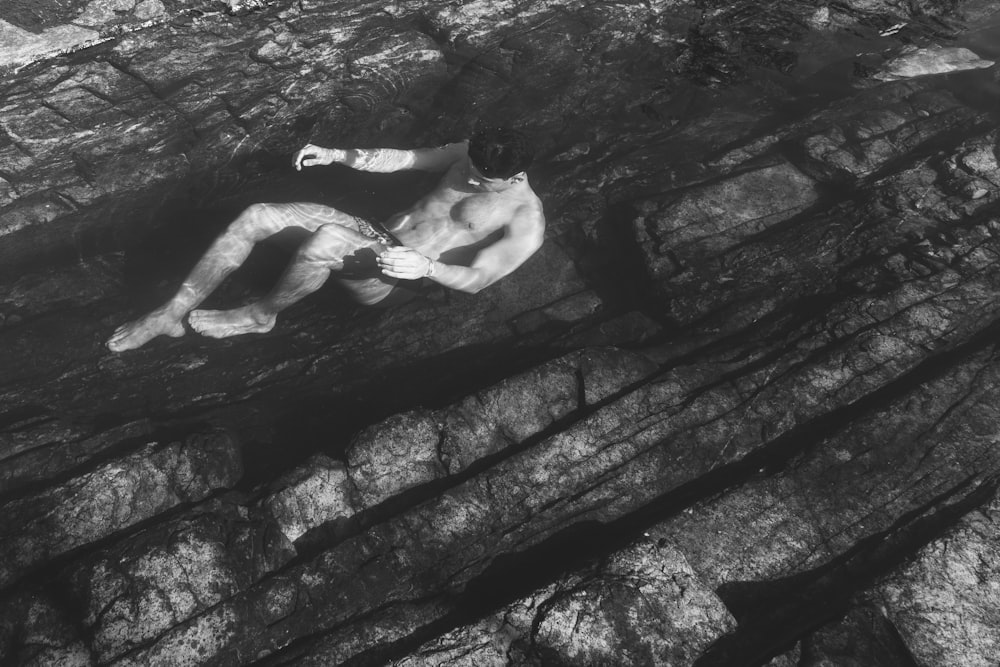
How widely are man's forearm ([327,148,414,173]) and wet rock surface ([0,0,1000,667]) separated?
64cm

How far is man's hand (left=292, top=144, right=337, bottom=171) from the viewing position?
17.4ft

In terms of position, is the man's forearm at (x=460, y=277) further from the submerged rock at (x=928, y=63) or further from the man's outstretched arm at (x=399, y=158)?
the submerged rock at (x=928, y=63)

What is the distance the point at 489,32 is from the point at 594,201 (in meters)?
2.47

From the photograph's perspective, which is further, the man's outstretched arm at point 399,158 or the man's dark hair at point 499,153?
the man's outstretched arm at point 399,158

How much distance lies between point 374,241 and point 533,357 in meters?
1.57

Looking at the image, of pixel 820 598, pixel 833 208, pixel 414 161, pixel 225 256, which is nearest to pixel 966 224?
pixel 833 208

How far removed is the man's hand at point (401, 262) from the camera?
4473 millimetres

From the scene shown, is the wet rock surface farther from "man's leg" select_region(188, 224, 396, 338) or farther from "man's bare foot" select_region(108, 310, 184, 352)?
"man's leg" select_region(188, 224, 396, 338)

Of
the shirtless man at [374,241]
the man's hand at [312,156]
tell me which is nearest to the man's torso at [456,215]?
the shirtless man at [374,241]

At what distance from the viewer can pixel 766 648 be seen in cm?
351

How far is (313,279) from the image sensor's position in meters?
5.26

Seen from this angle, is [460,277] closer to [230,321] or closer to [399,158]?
[399,158]

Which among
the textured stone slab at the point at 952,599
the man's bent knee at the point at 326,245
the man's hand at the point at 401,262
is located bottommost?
the textured stone slab at the point at 952,599

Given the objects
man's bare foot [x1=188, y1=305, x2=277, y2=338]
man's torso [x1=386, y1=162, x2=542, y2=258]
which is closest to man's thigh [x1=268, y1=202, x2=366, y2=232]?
man's torso [x1=386, y1=162, x2=542, y2=258]
